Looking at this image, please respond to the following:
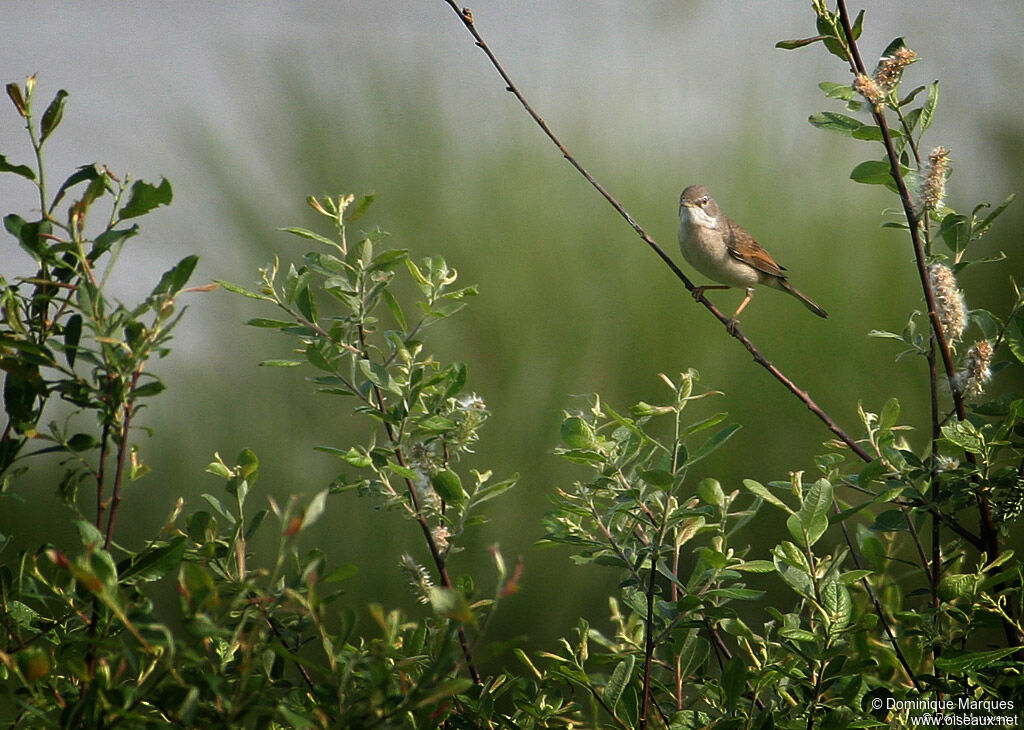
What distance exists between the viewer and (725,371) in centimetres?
245

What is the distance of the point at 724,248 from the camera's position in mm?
2730

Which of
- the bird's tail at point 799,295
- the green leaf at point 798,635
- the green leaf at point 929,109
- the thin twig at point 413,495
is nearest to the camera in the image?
the green leaf at point 798,635

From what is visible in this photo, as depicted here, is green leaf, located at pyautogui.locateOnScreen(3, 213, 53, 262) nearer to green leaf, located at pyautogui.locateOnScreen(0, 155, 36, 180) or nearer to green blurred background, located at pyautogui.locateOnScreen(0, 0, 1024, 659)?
green leaf, located at pyautogui.locateOnScreen(0, 155, 36, 180)

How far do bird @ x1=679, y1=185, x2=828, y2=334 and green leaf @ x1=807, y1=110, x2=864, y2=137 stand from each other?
122 cm

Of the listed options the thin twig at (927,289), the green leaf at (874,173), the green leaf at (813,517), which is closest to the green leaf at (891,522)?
the thin twig at (927,289)

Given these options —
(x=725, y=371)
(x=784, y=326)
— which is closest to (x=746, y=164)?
(x=784, y=326)

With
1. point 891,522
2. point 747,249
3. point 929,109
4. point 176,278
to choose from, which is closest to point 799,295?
point 747,249

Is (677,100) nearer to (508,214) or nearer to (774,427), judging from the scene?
(508,214)

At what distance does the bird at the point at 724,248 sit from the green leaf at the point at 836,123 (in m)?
1.22

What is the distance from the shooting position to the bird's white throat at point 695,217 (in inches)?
102

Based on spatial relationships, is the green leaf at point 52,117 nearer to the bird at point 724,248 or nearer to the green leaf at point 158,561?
the green leaf at point 158,561

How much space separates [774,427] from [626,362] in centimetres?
40

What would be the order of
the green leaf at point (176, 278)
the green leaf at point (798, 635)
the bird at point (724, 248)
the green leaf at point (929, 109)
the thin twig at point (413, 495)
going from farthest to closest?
the bird at point (724, 248), the green leaf at point (929, 109), the thin twig at point (413, 495), the green leaf at point (798, 635), the green leaf at point (176, 278)

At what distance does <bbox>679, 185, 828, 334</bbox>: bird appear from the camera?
8.48ft
